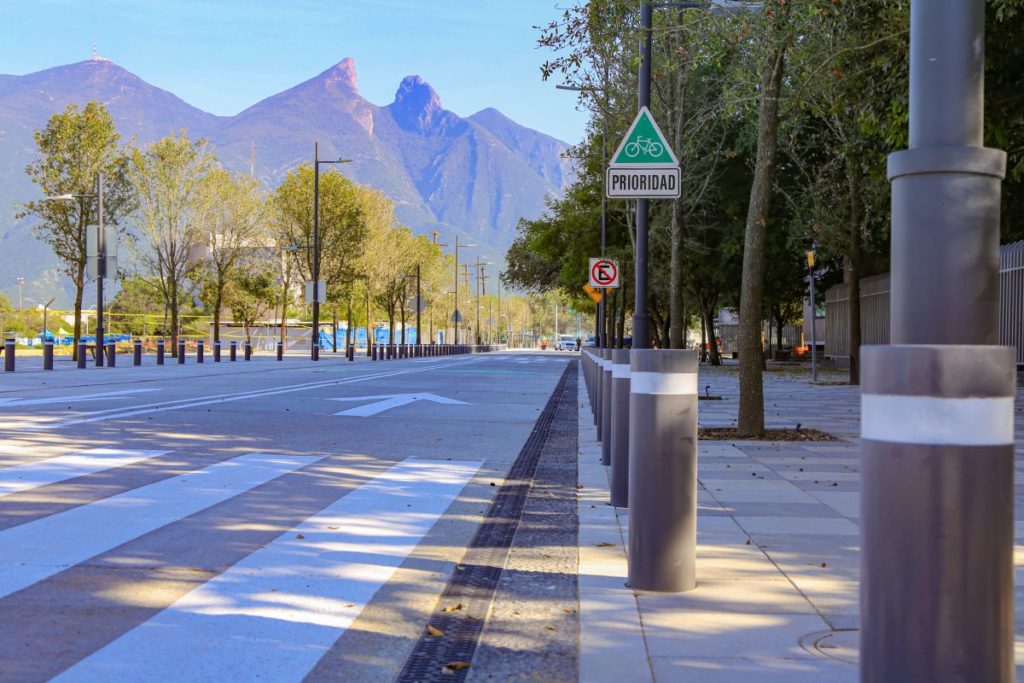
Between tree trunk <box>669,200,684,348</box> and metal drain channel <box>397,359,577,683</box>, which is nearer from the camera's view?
metal drain channel <box>397,359,577,683</box>

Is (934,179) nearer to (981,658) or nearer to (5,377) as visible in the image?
(981,658)

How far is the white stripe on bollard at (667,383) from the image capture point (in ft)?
16.5

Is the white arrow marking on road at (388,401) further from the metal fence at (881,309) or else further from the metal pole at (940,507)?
the metal pole at (940,507)

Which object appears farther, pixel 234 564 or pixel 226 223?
pixel 226 223

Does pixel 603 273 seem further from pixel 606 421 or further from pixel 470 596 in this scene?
pixel 470 596

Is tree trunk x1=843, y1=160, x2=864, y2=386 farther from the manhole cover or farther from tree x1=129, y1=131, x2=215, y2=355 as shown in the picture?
tree x1=129, y1=131, x2=215, y2=355

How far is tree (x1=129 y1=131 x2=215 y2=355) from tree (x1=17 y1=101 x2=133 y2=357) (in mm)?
7944

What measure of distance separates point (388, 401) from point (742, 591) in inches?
509

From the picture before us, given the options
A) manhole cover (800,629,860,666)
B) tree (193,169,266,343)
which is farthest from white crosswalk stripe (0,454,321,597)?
tree (193,169,266,343)

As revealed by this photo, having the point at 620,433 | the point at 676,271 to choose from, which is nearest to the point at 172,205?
the point at 676,271

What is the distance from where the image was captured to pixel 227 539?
5.84 meters

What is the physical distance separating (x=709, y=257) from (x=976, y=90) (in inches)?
1386

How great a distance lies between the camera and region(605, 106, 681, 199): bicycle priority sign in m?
7.50

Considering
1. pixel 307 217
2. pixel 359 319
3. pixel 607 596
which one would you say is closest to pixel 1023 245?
pixel 607 596
